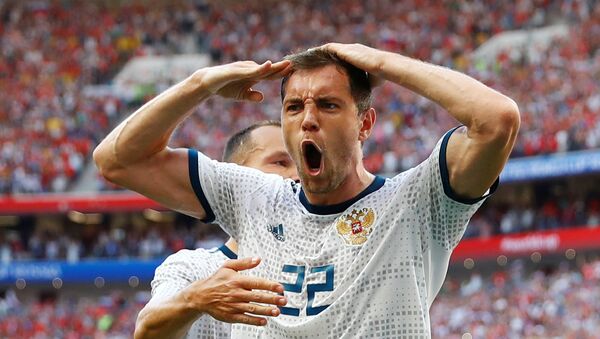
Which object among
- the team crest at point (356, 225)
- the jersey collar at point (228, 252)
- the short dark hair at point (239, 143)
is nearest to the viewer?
the team crest at point (356, 225)

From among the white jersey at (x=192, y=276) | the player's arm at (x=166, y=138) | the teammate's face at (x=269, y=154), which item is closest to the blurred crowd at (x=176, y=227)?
the teammate's face at (x=269, y=154)

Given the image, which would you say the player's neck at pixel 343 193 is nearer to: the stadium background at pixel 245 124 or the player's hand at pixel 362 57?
the player's hand at pixel 362 57

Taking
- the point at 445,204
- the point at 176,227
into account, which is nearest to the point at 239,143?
the point at 445,204

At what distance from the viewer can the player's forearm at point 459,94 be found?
338 centimetres

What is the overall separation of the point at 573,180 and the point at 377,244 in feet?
82.8

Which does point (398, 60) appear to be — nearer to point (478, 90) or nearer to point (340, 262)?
point (478, 90)

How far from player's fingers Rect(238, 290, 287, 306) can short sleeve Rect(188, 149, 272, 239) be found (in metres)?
0.68

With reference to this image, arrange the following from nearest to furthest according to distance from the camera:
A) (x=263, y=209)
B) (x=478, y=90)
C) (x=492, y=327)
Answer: (x=478, y=90) → (x=263, y=209) → (x=492, y=327)

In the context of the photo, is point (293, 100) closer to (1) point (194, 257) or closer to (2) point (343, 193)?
(2) point (343, 193)

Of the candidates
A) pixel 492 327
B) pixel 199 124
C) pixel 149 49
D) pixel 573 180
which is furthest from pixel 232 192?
pixel 149 49

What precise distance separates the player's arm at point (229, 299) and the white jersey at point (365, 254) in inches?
7.5

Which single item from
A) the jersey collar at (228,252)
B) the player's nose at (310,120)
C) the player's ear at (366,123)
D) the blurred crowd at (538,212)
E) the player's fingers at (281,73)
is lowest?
the blurred crowd at (538,212)

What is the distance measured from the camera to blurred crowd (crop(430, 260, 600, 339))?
63.4 ft

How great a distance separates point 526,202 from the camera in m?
28.8
